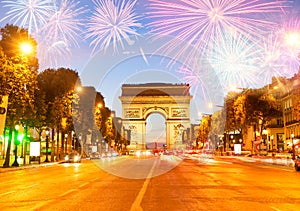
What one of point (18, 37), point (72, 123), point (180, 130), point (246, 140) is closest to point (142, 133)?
point (180, 130)

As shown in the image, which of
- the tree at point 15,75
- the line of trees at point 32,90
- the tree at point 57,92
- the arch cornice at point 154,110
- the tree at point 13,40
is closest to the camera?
the tree at point 15,75

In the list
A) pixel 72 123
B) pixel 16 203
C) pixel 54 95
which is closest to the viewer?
pixel 16 203

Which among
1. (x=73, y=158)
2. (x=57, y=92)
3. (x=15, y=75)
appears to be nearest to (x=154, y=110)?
(x=73, y=158)

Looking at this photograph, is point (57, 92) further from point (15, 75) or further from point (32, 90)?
point (15, 75)

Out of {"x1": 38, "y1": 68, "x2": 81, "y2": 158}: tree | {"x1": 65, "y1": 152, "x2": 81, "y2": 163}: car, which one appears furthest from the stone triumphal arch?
{"x1": 38, "y1": 68, "x2": 81, "y2": 158}: tree

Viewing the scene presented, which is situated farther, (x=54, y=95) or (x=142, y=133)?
(x=142, y=133)

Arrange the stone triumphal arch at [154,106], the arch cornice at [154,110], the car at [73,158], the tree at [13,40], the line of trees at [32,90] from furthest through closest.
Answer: the arch cornice at [154,110] < the stone triumphal arch at [154,106] < the car at [73,158] < the tree at [13,40] < the line of trees at [32,90]

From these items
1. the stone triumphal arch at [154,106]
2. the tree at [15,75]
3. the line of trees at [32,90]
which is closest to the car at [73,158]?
the line of trees at [32,90]

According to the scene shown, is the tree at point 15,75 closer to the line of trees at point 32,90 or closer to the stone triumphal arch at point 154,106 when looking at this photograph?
the line of trees at point 32,90

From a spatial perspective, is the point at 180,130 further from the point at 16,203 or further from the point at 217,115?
the point at 16,203
